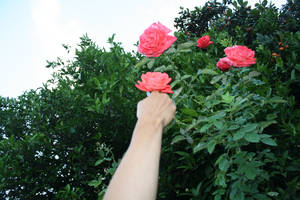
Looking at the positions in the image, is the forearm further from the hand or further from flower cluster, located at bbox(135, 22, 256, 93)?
flower cluster, located at bbox(135, 22, 256, 93)

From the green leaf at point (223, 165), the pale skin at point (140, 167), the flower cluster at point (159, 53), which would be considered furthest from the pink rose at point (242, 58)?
the pale skin at point (140, 167)

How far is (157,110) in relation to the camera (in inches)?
46.0

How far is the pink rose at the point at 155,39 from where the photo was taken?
65.4 inches

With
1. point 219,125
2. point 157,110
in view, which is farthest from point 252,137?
point 157,110

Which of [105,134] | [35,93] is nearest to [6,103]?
[35,93]

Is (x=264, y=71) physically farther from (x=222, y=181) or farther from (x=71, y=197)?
(x=71, y=197)

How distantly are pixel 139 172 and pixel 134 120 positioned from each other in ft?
7.33

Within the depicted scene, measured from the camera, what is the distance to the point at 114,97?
299 centimetres

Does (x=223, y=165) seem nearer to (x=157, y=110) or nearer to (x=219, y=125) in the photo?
(x=219, y=125)

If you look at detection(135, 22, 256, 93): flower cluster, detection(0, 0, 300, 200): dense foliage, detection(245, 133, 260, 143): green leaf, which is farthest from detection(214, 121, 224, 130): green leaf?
detection(135, 22, 256, 93): flower cluster

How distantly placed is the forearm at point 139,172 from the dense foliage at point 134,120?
0.80 m

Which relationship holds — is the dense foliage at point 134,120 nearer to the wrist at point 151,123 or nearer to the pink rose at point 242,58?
the pink rose at point 242,58

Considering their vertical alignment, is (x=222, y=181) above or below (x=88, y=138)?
below

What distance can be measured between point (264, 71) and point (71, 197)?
266 centimetres
